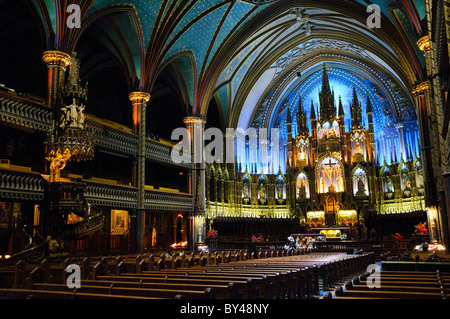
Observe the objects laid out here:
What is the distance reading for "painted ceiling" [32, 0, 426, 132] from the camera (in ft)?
68.7

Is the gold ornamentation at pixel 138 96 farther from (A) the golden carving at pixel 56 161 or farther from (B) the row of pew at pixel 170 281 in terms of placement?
(B) the row of pew at pixel 170 281

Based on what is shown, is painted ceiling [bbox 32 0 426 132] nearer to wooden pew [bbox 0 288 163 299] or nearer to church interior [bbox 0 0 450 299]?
church interior [bbox 0 0 450 299]

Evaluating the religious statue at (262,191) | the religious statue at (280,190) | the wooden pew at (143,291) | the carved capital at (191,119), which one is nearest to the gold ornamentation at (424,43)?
the carved capital at (191,119)

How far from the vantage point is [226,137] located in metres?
32.6

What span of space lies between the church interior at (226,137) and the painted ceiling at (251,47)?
0.11 meters

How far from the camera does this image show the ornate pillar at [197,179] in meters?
25.6

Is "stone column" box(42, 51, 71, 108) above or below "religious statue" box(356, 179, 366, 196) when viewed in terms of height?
above

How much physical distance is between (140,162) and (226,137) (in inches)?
460

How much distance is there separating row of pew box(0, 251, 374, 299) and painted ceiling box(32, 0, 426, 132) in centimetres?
1132

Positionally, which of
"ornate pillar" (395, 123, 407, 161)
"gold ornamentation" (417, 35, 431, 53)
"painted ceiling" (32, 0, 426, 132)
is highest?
"painted ceiling" (32, 0, 426, 132)

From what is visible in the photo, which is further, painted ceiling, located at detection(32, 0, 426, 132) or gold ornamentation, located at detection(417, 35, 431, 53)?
painted ceiling, located at detection(32, 0, 426, 132)

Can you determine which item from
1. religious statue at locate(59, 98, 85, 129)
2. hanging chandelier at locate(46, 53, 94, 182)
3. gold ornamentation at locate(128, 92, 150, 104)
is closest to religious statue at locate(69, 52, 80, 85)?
hanging chandelier at locate(46, 53, 94, 182)

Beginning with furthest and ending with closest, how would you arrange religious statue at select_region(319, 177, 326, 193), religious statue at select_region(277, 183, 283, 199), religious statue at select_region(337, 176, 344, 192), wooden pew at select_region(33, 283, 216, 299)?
religious statue at select_region(277, 183, 283, 199), religious statue at select_region(319, 177, 326, 193), religious statue at select_region(337, 176, 344, 192), wooden pew at select_region(33, 283, 216, 299)
